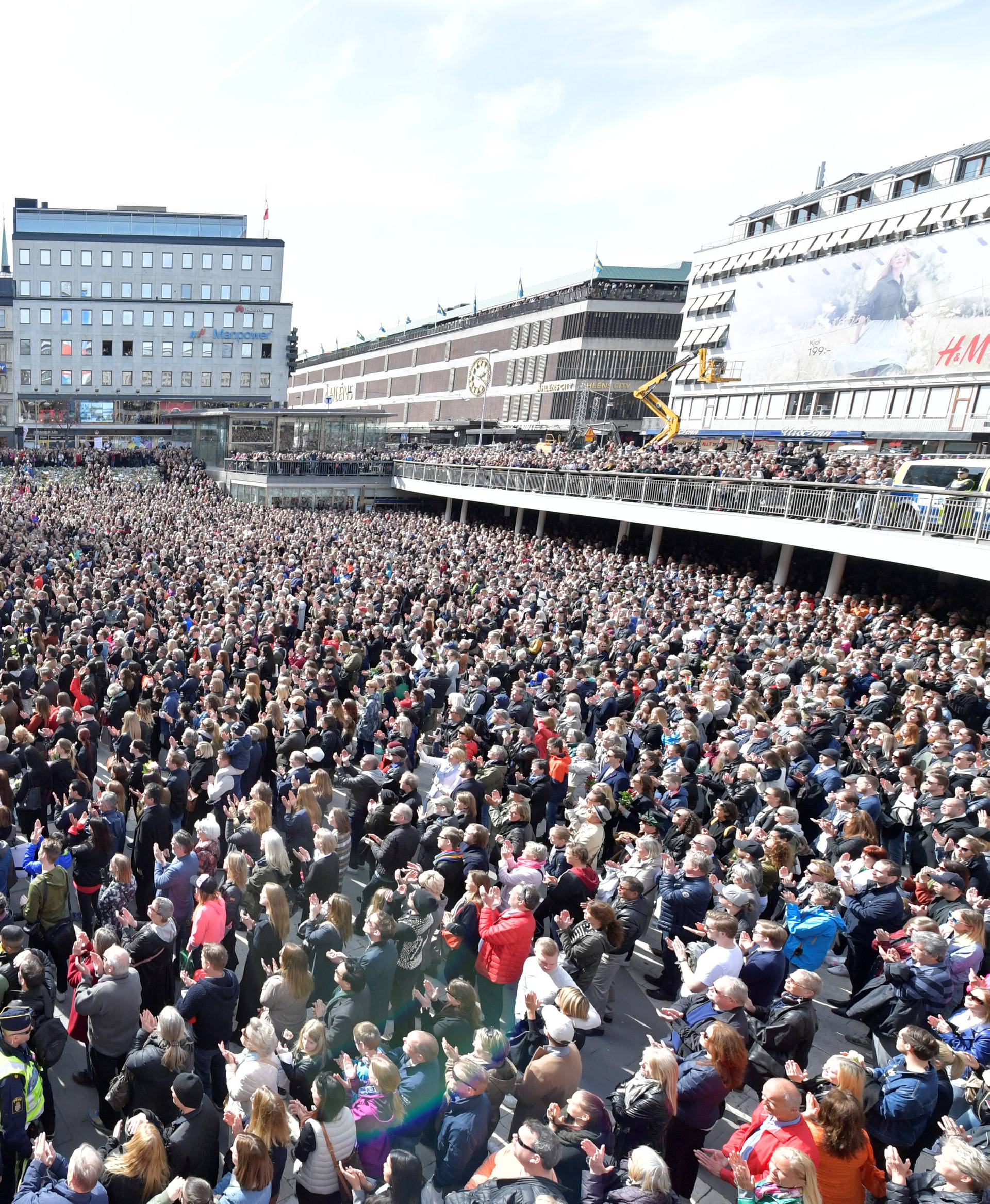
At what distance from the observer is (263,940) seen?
490 cm

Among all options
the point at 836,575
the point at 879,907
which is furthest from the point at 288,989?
the point at 836,575

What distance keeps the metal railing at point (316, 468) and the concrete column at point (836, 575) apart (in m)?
25.4

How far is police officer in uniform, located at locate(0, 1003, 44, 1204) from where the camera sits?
12.2ft

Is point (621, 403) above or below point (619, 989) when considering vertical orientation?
above

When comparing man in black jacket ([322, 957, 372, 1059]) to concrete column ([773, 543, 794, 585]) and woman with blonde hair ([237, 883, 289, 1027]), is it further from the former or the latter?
concrete column ([773, 543, 794, 585])

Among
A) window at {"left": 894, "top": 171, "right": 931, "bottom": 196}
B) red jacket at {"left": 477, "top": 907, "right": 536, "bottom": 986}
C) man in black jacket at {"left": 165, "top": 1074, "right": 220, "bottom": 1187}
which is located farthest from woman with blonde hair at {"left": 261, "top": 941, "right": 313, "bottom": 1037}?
window at {"left": 894, "top": 171, "right": 931, "bottom": 196}

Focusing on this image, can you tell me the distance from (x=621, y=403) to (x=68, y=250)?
4998 centimetres

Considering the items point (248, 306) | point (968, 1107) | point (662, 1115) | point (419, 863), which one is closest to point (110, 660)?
point (419, 863)

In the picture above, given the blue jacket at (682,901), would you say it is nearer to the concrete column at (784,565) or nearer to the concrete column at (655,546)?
the concrete column at (784,565)

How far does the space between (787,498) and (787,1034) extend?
54.2 feet

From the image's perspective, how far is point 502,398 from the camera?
5769 centimetres

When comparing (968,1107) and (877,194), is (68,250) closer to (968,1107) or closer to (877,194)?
(877,194)

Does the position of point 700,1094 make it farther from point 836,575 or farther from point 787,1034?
point 836,575

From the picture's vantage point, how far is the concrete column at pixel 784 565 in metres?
19.4
